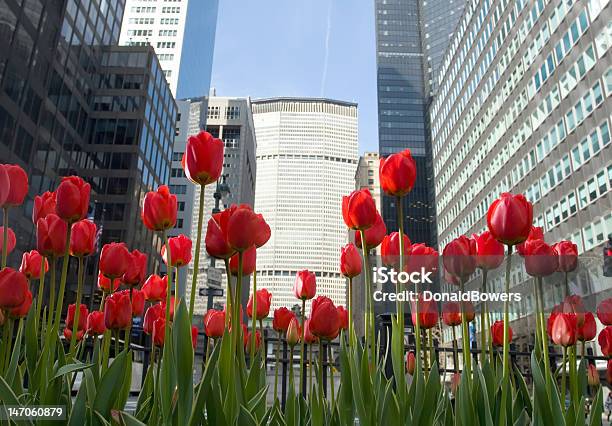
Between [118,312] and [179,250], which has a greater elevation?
[179,250]

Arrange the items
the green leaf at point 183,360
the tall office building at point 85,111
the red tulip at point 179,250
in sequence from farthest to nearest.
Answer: the tall office building at point 85,111 < the red tulip at point 179,250 < the green leaf at point 183,360

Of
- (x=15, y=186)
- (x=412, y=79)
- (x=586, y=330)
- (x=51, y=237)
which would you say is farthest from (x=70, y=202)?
(x=412, y=79)

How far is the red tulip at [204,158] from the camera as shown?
5.47ft

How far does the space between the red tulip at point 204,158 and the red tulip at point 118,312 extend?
0.66 metres

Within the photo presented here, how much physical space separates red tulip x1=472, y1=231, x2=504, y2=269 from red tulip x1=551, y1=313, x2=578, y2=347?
0.52 metres

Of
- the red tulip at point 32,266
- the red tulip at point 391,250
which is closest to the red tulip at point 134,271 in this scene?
the red tulip at point 32,266

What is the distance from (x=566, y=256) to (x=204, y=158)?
161cm

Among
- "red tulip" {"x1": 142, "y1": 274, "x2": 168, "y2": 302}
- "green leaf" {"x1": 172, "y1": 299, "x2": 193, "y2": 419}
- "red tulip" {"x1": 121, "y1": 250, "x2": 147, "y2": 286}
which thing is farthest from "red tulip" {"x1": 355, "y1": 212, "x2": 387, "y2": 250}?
"red tulip" {"x1": 142, "y1": 274, "x2": 168, "y2": 302}

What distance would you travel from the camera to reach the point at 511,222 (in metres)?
1.63

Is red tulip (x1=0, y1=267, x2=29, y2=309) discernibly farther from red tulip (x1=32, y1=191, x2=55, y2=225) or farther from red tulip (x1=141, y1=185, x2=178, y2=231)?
red tulip (x1=141, y1=185, x2=178, y2=231)

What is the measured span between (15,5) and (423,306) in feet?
108

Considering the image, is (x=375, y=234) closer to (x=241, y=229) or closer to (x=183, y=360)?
(x=241, y=229)

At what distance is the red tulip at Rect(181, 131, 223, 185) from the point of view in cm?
167

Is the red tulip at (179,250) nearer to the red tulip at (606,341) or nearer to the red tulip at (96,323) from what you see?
the red tulip at (96,323)
